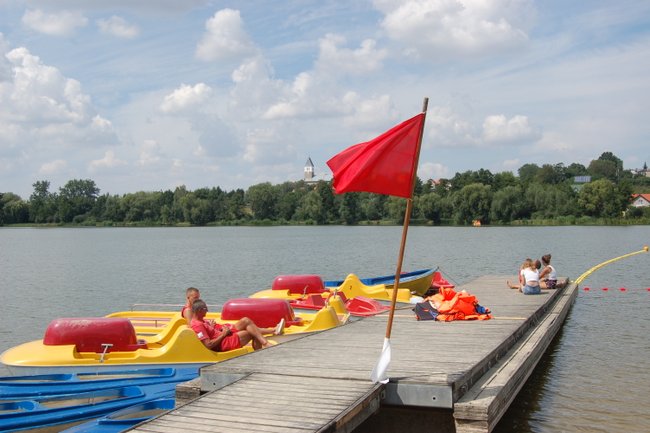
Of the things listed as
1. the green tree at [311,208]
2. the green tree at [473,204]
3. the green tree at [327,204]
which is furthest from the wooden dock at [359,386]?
the green tree at [311,208]

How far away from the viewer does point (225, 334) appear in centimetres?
1113

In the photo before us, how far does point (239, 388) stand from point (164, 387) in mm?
2736

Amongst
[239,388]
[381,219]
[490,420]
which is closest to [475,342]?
[490,420]

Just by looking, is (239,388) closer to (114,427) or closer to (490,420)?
(114,427)

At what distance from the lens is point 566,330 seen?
18.4 meters

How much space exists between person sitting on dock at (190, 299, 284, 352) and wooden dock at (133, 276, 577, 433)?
94 centimetres

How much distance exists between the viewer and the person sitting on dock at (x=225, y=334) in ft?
36.2

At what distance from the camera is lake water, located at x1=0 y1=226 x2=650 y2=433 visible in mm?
11523

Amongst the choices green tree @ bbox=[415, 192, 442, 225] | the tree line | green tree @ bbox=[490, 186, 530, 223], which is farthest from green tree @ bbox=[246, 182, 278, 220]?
green tree @ bbox=[490, 186, 530, 223]

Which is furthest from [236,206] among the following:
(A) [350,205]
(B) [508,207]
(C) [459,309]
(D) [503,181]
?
(C) [459,309]

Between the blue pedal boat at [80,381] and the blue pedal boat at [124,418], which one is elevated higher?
the blue pedal boat at [80,381]

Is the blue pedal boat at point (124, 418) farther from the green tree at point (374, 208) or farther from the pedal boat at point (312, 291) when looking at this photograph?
the green tree at point (374, 208)

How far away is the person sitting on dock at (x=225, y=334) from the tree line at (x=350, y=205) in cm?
8134

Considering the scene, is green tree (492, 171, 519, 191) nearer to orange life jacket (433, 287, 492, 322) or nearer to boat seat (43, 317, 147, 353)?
orange life jacket (433, 287, 492, 322)
